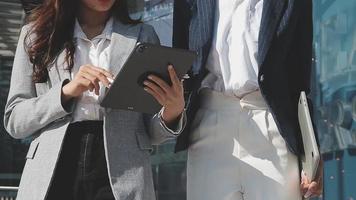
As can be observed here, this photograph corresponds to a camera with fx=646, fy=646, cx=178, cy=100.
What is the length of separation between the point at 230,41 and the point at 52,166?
0.62 m

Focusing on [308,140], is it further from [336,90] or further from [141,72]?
[336,90]

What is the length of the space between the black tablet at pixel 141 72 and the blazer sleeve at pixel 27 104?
0.47 ft

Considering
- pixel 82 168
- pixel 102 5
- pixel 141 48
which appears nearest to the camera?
pixel 141 48

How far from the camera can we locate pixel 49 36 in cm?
179

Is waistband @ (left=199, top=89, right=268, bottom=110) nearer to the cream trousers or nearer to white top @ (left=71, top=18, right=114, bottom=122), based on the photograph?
the cream trousers

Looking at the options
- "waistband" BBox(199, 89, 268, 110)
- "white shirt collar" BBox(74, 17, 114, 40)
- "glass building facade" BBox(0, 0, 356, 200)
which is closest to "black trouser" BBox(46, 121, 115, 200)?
"white shirt collar" BBox(74, 17, 114, 40)

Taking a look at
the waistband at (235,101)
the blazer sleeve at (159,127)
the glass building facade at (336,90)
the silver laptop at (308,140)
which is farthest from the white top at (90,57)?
the glass building facade at (336,90)

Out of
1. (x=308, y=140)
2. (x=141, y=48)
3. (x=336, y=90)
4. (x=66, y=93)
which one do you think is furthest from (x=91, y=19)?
(x=336, y=90)

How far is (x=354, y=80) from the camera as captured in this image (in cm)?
339

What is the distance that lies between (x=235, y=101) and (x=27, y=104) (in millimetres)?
583

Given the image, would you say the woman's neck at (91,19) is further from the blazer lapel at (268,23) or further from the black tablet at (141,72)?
the blazer lapel at (268,23)

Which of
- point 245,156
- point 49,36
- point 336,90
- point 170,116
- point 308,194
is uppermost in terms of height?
point 49,36

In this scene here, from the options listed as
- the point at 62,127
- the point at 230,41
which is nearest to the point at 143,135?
the point at 62,127

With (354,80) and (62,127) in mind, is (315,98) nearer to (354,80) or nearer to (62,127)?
(354,80)
